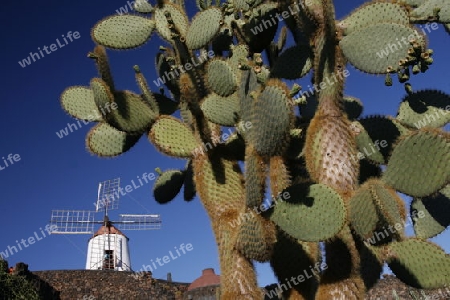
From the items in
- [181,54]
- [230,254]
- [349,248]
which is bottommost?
[349,248]

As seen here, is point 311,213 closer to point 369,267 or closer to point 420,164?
point 420,164

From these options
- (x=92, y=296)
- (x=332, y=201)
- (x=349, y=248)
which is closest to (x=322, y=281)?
(x=349, y=248)

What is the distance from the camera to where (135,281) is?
1756cm

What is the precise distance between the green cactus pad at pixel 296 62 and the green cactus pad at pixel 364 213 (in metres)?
1.03

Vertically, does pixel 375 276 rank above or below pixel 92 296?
below

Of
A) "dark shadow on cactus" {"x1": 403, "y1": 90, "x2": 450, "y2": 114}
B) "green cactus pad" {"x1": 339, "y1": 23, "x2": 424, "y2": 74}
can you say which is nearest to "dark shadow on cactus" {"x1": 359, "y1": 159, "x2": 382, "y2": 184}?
"dark shadow on cactus" {"x1": 403, "y1": 90, "x2": 450, "y2": 114}

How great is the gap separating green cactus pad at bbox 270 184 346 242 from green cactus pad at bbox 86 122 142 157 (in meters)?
1.63

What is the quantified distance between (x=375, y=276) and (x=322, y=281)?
0.54 m

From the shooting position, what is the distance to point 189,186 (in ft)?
13.7

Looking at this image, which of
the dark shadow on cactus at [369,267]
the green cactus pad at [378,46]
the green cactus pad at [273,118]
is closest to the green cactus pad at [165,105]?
the green cactus pad at [273,118]

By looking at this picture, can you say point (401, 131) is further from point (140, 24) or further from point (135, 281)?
point (135, 281)

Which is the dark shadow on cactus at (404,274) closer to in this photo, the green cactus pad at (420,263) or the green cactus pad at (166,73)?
the green cactus pad at (420,263)

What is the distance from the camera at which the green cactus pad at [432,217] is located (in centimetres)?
362

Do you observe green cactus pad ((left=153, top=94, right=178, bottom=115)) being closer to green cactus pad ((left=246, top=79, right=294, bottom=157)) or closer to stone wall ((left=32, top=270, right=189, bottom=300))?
green cactus pad ((left=246, top=79, right=294, bottom=157))
